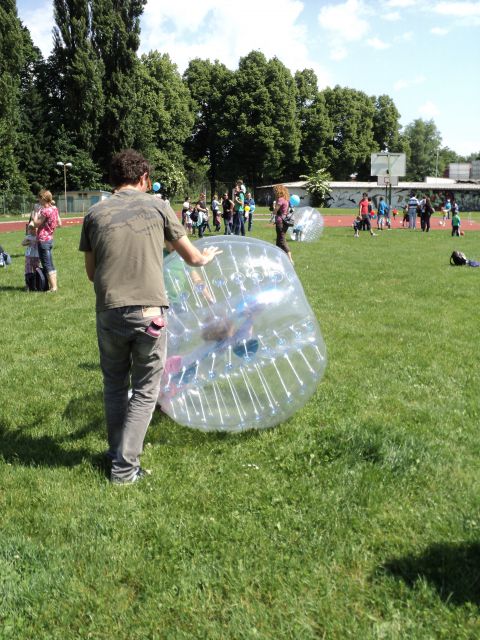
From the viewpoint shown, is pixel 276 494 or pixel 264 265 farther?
pixel 264 265

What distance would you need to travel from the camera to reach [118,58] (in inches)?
2004

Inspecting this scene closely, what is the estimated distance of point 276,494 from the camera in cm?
360

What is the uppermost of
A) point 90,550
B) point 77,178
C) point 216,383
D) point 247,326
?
point 77,178

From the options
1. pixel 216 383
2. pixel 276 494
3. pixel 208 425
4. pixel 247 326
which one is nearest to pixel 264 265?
pixel 247 326

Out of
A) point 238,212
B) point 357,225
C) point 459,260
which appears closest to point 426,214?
point 357,225

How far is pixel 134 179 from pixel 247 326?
128 centimetres

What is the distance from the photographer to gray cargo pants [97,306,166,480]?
11.6 feet

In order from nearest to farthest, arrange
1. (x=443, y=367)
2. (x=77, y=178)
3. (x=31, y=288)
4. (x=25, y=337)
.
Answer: (x=443, y=367) → (x=25, y=337) → (x=31, y=288) → (x=77, y=178)

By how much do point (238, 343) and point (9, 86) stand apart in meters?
47.2

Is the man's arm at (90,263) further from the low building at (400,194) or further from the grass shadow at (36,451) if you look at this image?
the low building at (400,194)

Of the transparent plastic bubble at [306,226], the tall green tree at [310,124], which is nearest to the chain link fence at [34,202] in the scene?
the transparent plastic bubble at [306,226]

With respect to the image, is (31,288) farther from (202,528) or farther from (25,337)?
(202,528)

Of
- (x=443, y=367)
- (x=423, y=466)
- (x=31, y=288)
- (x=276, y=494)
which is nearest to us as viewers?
(x=276, y=494)

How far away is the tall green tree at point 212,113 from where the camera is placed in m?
63.3
